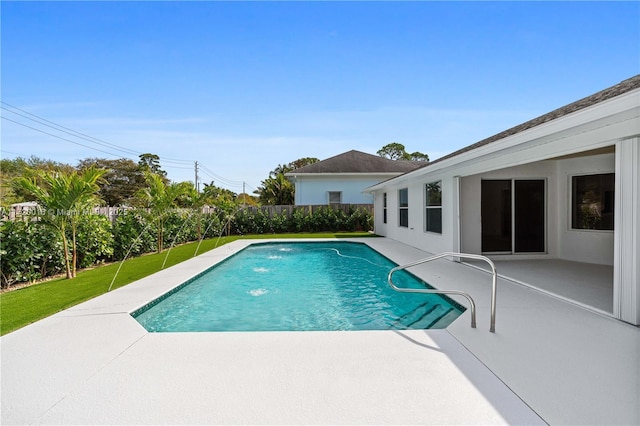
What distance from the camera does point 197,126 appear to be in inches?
1003

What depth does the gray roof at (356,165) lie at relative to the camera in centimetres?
2305

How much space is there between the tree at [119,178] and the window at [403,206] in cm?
3602

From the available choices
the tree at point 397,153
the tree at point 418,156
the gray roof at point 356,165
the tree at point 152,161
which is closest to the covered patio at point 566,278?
the gray roof at point 356,165

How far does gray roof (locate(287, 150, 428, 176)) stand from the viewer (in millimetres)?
23050

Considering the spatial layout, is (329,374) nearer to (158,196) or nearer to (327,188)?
(158,196)

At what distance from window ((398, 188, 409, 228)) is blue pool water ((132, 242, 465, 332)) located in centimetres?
385

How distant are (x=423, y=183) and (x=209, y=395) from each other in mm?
9862

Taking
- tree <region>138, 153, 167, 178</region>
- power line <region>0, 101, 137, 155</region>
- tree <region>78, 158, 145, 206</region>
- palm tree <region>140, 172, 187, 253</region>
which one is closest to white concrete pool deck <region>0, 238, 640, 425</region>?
palm tree <region>140, 172, 187, 253</region>

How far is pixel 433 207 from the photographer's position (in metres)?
10.4

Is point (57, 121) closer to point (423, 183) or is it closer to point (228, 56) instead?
point (228, 56)

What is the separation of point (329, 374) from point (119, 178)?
4612 centimetres

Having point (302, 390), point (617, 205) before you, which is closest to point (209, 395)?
point (302, 390)

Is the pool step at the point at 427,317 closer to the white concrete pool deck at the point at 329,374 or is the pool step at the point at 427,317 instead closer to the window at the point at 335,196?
the white concrete pool deck at the point at 329,374

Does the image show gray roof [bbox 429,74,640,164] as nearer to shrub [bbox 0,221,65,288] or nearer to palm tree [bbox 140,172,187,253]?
shrub [bbox 0,221,65,288]
